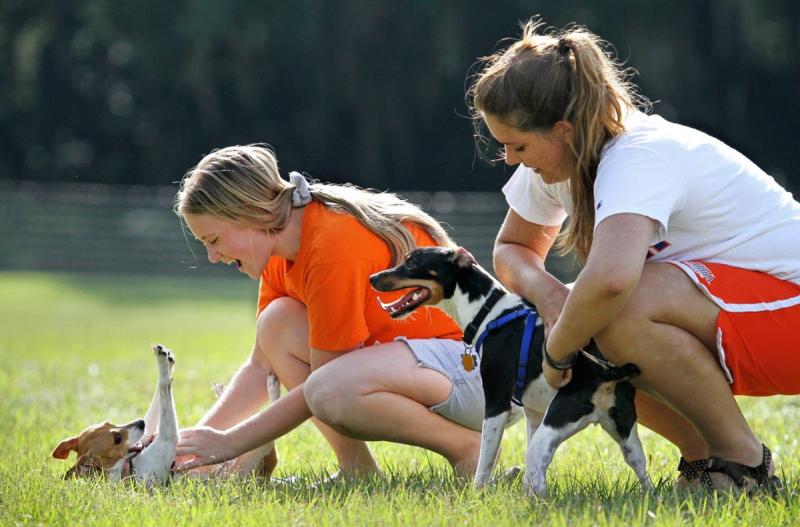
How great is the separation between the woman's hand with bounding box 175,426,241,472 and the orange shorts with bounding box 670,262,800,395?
172 cm

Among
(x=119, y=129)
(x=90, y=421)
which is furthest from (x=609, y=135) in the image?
(x=119, y=129)

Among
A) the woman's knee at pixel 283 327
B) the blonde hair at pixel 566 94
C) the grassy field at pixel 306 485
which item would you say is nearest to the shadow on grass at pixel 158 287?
the grassy field at pixel 306 485

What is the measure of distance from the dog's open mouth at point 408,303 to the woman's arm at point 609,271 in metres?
0.85

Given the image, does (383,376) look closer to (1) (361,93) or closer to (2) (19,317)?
(2) (19,317)

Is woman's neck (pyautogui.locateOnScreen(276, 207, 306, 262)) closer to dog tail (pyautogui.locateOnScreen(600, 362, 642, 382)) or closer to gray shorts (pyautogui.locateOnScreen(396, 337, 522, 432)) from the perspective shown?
gray shorts (pyautogui.locateOnScreen(396, 337, 522, 432))

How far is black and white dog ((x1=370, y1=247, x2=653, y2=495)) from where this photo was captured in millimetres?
3775

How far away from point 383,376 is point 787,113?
3156cm

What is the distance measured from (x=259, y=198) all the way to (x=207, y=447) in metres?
0.91

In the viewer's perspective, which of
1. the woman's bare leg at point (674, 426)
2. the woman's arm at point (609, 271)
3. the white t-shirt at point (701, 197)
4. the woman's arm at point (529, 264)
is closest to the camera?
the woman's arm at point (609, 271)

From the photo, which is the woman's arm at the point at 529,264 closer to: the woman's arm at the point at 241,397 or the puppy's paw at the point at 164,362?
the woman's arm at the point at 241,397

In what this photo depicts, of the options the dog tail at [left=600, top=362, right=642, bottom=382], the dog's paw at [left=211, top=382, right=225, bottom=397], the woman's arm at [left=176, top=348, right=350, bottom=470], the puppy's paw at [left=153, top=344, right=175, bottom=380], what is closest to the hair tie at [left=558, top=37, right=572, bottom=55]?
the dog tail at [left=600, top=362, right=642, bottom=382]

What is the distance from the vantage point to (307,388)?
421 cm

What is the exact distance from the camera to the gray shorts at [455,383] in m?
4.34

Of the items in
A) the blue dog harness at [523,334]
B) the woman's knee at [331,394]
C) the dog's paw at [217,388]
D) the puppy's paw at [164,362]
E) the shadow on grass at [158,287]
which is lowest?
the shadow on grass at [158,287]
